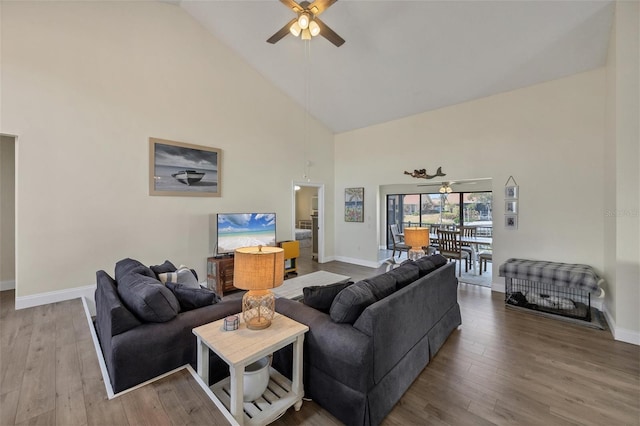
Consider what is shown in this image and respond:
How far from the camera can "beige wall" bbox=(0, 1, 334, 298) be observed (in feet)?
11.3

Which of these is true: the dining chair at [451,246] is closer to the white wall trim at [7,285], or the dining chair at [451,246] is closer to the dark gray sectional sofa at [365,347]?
the dark gray sectional sofa at [365,347]

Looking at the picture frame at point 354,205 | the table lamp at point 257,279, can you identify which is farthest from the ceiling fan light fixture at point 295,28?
the picture frame at point 354,205

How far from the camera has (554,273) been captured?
3.73 meters

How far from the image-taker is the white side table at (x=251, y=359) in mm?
1633

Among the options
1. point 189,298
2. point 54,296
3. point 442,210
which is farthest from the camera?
point 442,210

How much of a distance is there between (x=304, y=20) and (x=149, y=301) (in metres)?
3.22

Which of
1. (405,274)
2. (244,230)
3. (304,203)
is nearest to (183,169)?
(244,230)

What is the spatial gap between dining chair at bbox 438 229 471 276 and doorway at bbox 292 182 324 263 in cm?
295

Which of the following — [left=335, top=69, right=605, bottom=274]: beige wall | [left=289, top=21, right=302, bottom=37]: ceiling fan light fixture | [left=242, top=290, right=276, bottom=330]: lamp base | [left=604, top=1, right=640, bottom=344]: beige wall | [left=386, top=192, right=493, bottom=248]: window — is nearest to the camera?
[left=242, top=290, right=276, bottom=330]: lamp base

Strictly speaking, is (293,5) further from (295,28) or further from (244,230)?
(244,230)

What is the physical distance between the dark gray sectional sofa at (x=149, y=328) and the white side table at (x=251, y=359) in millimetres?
191

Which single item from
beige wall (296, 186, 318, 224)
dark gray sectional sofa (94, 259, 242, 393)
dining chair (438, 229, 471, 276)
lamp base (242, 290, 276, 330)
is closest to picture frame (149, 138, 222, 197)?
dark gray sectional sofa (94, 259, 242, 393)

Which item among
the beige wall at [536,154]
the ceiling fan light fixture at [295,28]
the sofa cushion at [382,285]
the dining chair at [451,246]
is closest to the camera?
the sofa cushion at [382,285]

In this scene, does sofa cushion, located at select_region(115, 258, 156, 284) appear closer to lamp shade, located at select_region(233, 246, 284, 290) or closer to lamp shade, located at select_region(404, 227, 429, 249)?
lamp shade, located at select_region(233, 246, 284, 290)
